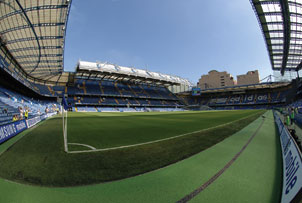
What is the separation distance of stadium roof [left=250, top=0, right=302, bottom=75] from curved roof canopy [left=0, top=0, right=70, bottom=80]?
2339cm

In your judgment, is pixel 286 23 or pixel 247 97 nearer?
pixel 286 23

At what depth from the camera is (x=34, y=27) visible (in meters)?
17.7

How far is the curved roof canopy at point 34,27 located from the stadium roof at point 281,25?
23.4m

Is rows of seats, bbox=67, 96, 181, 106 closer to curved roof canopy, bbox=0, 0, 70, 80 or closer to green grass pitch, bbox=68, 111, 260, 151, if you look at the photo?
curved roof canopy, bbox=0, 0, 70, 80

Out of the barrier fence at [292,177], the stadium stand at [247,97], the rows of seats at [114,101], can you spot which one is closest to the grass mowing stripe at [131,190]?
the barrier fence at [292,177]

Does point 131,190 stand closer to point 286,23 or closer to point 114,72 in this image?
point 286,23

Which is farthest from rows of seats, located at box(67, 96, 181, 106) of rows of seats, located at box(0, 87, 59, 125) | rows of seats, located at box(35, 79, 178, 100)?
rows of seats, located at box(0, 87, 59, 125)

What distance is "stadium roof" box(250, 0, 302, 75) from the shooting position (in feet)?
51.1

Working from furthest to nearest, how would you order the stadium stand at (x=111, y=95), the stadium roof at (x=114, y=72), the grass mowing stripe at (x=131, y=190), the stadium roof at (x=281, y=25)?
the stadium stand at (x=111, y=95), the stadium roof at (x=114, y=72), the stadium roof at (x=281, y=25), the grass mowing stripe at (x=131, y=190)

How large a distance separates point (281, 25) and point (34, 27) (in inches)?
1328

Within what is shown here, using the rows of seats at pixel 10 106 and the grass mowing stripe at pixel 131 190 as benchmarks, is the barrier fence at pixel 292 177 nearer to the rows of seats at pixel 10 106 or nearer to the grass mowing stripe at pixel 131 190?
the grass mowing stripe at pixel 131 190

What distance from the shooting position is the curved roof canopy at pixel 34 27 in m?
14.7

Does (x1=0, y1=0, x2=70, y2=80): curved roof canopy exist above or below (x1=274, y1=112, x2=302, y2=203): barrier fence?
above

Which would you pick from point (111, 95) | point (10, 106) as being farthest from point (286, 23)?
point (111, 95)
